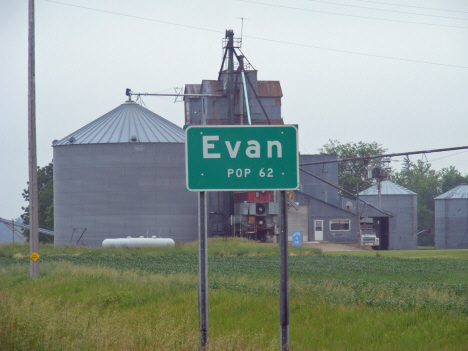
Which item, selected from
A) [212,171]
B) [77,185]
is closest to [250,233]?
[77,185]

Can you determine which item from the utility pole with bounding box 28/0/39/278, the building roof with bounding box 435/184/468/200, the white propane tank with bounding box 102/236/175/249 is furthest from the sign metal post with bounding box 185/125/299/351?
the building roof with bounding box 435/184/468/200

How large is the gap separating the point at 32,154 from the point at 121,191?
2501cm

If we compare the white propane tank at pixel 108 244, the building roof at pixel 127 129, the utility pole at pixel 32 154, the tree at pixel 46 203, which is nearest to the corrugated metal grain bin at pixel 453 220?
the building roof at pixel 127 129

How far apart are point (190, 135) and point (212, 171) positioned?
0.49 m

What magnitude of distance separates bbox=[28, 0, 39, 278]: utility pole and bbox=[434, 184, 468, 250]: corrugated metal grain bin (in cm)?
5987

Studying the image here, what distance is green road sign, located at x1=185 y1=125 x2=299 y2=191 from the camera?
6.36m

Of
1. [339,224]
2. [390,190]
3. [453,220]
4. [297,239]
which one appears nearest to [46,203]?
[339,224]

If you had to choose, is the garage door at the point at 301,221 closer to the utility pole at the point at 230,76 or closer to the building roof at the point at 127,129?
the utility pole at the point at 230,76

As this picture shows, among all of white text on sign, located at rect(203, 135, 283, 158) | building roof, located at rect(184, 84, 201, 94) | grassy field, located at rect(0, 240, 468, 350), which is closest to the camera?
white text on sign, located at rect(203, 135, 283, 158)

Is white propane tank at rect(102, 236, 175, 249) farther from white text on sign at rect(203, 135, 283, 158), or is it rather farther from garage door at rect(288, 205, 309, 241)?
white text on sign at rect(203, 135, 283, 158)

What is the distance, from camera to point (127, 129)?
151 feet

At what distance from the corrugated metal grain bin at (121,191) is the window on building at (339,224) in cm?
1491

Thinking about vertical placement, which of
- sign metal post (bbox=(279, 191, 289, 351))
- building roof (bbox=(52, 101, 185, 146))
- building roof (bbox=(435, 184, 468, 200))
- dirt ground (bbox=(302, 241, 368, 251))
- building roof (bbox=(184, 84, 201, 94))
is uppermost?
building roof (bbox=(184, 84, 201, 94))

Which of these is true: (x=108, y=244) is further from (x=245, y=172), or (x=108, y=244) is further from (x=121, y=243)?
(x=245, y=172)
